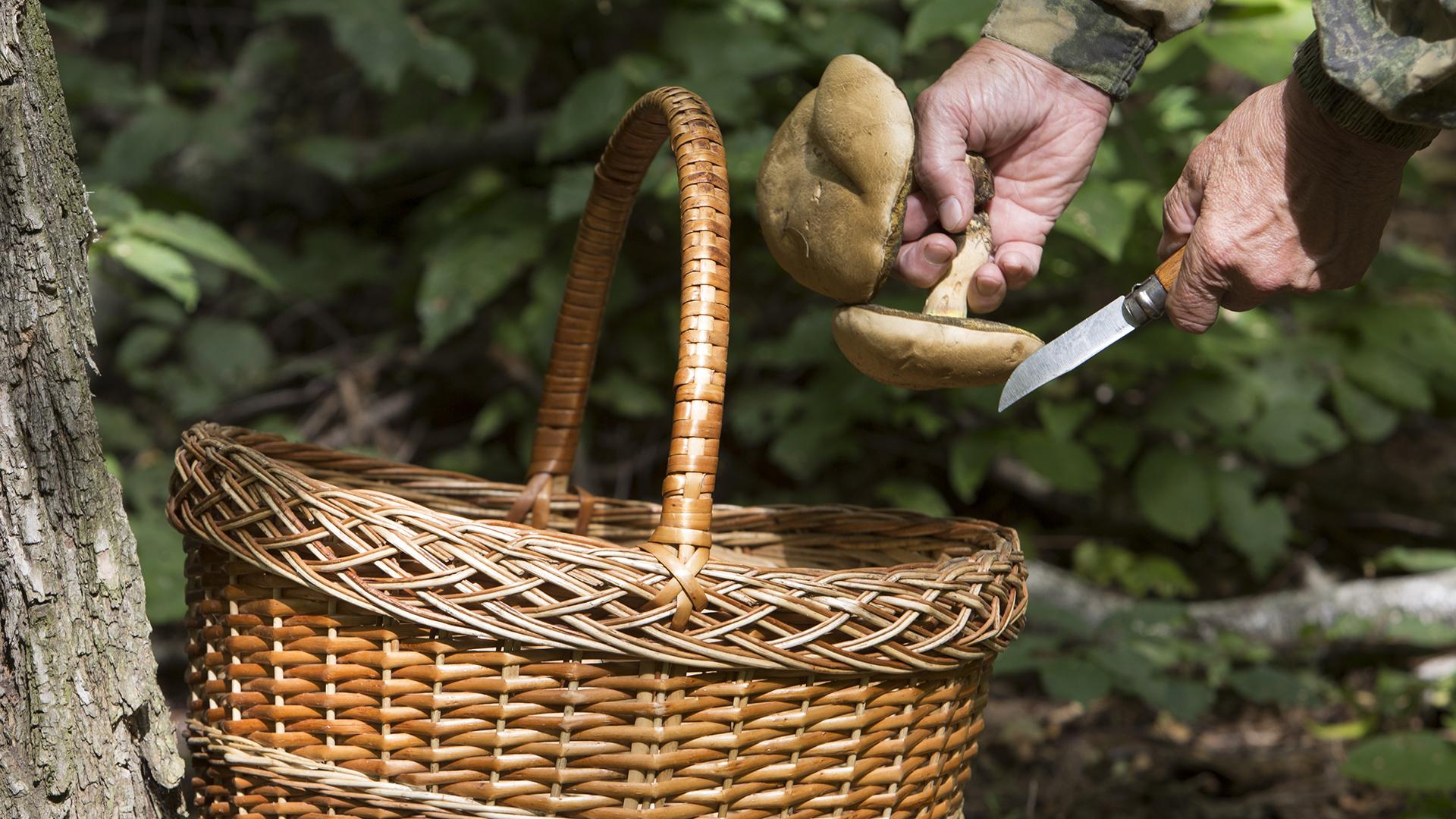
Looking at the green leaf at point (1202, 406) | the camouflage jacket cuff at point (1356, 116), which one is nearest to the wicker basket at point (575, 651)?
the camouflage jacket cuff at point (1356, 116)

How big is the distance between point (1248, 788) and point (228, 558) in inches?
67.6

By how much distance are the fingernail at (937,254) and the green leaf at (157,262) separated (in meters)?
1.15

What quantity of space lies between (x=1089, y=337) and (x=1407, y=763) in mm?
1088

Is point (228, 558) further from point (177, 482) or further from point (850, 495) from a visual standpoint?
point (850, 495)

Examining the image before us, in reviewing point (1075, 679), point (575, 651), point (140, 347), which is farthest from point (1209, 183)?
point (140, 347)

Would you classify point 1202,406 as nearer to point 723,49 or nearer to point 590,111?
point 723,49

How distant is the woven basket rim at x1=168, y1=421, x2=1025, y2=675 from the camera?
3.14 ft

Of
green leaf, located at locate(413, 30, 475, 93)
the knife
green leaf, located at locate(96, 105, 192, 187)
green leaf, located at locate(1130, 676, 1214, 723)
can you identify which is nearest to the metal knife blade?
the knife

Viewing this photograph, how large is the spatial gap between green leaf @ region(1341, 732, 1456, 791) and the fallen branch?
1.92ft

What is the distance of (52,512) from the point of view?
1011 mm

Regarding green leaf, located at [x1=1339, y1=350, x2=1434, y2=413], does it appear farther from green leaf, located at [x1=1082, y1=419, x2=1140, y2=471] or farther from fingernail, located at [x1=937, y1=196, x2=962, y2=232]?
fingernail, located at [x1=937, y1=196, x2=962, y2=232]

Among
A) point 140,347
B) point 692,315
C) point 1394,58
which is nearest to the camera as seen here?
point 1394,58

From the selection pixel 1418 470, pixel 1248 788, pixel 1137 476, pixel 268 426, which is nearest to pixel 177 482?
pixel 268 426

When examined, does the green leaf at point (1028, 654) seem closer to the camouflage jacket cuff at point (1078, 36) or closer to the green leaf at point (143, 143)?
the camouflage jacket cuff at point (1078, 36)
